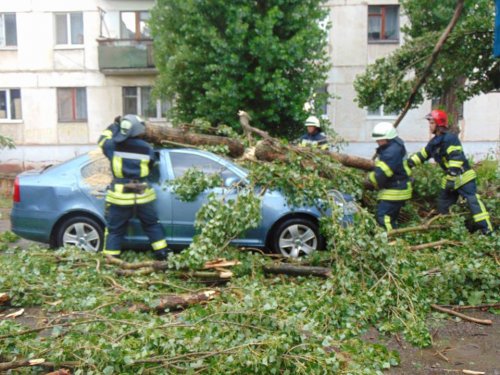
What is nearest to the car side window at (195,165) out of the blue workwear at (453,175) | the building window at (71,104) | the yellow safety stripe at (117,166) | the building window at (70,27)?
the yellow safety stripe at (117,166)

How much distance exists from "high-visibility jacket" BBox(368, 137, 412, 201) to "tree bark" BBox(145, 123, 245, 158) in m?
1.73

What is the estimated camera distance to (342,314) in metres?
4.77

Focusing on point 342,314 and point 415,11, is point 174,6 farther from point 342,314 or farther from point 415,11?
point 342,314

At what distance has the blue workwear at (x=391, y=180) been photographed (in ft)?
22.4

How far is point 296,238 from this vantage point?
6676 mm

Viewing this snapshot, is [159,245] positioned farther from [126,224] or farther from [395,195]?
[395,195]

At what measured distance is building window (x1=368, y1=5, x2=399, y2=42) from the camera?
65.4 feet

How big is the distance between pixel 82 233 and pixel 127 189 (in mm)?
984

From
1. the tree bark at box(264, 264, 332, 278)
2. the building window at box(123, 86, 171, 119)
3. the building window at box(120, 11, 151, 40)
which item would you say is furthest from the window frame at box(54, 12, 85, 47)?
the tree bark at box(264, 264, 332, 278)

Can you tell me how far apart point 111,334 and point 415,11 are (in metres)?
12.7

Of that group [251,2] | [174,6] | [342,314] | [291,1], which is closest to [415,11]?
[291,1]

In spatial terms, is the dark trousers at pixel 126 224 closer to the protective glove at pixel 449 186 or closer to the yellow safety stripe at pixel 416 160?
the yellow safety stripe at pixel 416 160

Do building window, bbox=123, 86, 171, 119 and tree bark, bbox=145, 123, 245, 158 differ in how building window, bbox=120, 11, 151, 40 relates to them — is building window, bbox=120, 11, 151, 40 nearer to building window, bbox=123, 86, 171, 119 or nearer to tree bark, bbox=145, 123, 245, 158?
building window, bbox=123, 86, 171, 119

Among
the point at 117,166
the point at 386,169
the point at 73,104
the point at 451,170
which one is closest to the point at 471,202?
the point at 451,170
